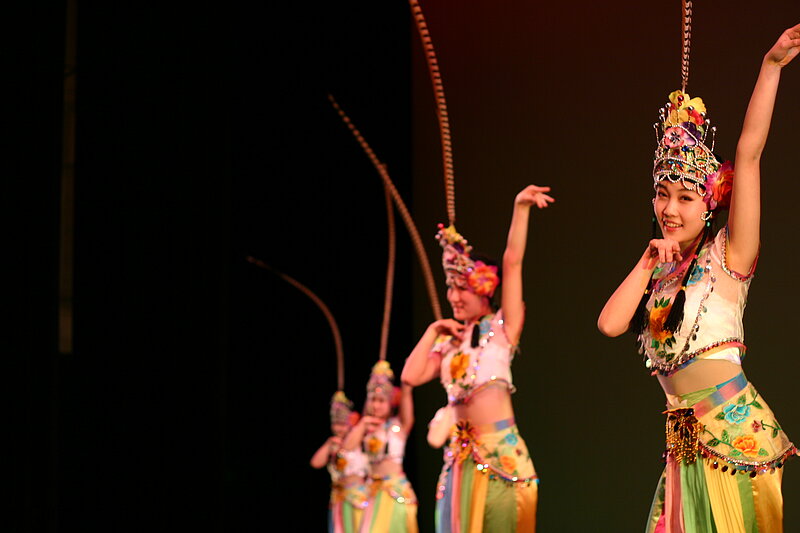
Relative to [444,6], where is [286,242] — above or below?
below

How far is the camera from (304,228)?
584 centimetres

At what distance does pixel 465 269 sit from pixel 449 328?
0.25 meters

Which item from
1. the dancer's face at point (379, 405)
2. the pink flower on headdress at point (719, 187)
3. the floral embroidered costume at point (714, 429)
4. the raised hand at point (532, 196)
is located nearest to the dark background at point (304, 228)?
the dancer's face at point (379, 405)

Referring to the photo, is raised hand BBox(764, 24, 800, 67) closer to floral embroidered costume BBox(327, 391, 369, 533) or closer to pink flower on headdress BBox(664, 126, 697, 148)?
pink flower on headdress BBox(664, 126, 697, 148)

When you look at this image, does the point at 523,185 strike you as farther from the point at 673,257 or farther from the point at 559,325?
the point at 673,257

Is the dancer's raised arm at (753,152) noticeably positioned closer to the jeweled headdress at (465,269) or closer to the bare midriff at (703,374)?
the bare midriff at (703,374)

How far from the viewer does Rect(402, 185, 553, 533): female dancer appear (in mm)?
3527

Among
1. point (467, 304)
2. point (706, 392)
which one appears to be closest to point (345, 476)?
point (467, 304)

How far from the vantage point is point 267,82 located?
18.7ft

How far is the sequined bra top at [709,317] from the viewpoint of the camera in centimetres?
269

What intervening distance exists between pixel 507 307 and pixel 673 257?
95 centimetres

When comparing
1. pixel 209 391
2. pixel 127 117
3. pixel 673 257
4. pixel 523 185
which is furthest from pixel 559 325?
pixel 127 117

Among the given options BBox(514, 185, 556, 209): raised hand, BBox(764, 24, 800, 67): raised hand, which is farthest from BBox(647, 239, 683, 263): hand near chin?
BBox(514, 185, 556, 209): raised hand

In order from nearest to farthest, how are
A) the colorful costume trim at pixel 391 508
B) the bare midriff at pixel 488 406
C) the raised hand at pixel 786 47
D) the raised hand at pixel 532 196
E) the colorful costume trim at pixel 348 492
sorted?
the raised hand at pixel 786 47 → the raised hand at pixel 532 196 → the bare midriff at pixel 488 406 → the colorful costume trim at pixel 391 508 → the colorful costume trim at pixel 348 492
